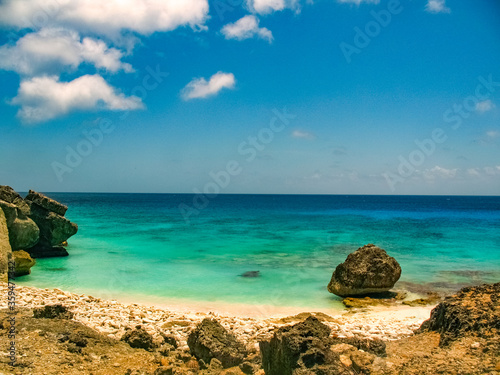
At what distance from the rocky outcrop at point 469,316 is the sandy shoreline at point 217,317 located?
48.0 inches

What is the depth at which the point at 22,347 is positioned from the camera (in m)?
5.82

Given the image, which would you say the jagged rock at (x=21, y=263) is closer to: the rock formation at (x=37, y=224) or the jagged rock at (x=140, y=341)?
the rock formation at (x=37, y=224)

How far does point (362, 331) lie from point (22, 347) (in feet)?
23.1

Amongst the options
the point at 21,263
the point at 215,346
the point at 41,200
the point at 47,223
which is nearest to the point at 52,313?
the point at 215,346

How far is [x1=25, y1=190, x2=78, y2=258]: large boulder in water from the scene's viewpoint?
1922 centimetres

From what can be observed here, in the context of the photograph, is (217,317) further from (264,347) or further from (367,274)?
(367,274)

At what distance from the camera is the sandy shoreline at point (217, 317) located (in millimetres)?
8219

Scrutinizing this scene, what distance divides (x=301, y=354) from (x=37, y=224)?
61.6ft

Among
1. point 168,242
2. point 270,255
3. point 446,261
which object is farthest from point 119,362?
point 168,242

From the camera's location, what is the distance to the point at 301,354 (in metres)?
5.18

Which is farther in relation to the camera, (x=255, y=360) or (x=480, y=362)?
(x=255, y=360)

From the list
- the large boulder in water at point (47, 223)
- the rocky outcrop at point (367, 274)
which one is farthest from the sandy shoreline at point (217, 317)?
the large boulder in water at point (47, 223)

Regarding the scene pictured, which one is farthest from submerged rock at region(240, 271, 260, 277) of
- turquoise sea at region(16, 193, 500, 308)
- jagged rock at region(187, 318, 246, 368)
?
jagged rock at region(187, 318, 246, 368)

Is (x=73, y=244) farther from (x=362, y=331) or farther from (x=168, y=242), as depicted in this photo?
(x=362, y=331)
